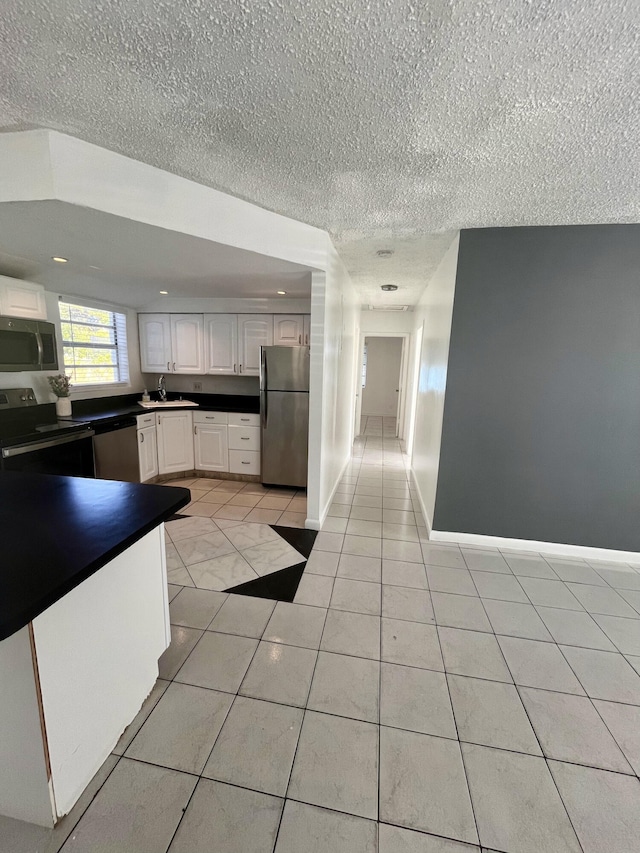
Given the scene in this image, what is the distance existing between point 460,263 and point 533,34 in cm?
160

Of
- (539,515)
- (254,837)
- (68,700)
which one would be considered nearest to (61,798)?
(68,700)

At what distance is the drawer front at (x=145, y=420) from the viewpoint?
12.4ft

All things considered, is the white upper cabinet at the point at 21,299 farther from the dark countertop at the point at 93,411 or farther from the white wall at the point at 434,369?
the white wall at the point at 434,369

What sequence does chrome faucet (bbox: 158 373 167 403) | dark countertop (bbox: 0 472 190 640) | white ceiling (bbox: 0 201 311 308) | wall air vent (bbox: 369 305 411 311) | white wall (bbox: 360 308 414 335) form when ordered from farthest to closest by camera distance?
white wall (bbox: 360 308 414 335)
wall air vent (bbox: 369 305 411 311)
chrome faucet (bbox: 158 373 167 403)
white ceiling (bbox: 0 201 311 308)
dark countertop (bbox: 0 472 190 640)

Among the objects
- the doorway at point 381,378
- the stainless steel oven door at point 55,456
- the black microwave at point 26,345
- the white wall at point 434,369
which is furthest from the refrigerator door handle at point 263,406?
the doorway at point 381,378

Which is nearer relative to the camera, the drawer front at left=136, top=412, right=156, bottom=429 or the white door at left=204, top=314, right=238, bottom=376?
the drawer front at left=136, top=412, right=156, bottom=429

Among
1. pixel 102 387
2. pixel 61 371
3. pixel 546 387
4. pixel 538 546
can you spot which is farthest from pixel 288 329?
pixel 538 546

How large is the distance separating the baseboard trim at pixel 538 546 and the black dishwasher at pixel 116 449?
2893 mm

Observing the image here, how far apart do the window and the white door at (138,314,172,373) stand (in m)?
0.21

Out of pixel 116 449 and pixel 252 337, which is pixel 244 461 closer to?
pixel 116 449

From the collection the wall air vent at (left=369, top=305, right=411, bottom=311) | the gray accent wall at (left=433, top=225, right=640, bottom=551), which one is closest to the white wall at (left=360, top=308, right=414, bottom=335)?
the wall air vent at (left=369, top=305, right=411, bottom=311)

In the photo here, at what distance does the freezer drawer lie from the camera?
385 cm

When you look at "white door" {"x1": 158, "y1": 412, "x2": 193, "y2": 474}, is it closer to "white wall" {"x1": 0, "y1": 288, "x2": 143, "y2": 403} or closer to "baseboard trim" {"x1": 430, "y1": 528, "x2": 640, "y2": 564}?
"white wall" {"x1": 0, "y1": 288, "x2": 143, "y2": 403}

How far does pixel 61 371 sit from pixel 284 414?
2.30 m
